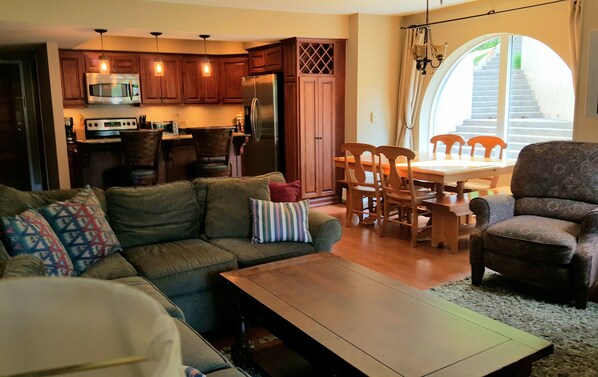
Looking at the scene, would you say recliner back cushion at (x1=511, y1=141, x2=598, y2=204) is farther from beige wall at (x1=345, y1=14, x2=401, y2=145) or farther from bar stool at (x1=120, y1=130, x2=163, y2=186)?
bar stool at (x1=120, y1=130, x2=163, y2=186)

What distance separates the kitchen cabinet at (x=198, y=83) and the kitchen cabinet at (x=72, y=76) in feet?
5.29

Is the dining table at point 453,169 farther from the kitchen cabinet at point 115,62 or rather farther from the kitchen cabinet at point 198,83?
the kitchen cabinet at point 115,62

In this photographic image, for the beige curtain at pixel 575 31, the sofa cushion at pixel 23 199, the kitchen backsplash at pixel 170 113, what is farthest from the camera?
the kitchen backsplash at pixel 170 113

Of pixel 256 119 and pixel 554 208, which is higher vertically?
pixel 256 119

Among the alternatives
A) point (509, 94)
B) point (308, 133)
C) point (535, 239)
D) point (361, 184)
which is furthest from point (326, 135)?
point (535, 239)

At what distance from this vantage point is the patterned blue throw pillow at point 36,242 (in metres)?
2.69

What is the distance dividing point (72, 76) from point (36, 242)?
5.65m

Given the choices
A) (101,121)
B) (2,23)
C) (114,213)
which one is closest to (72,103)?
(101,121)

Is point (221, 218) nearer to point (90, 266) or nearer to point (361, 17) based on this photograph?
point (90, 266)

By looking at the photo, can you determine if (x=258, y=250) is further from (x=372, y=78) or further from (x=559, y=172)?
(x=372, y=78)

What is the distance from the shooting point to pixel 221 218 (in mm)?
3711

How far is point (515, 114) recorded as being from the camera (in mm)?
6188

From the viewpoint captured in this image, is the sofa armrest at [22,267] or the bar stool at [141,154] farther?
the bar stool at [141,154]

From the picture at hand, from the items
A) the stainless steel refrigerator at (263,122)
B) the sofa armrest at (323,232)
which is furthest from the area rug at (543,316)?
the stainless steel refrigerator at (263,122)
